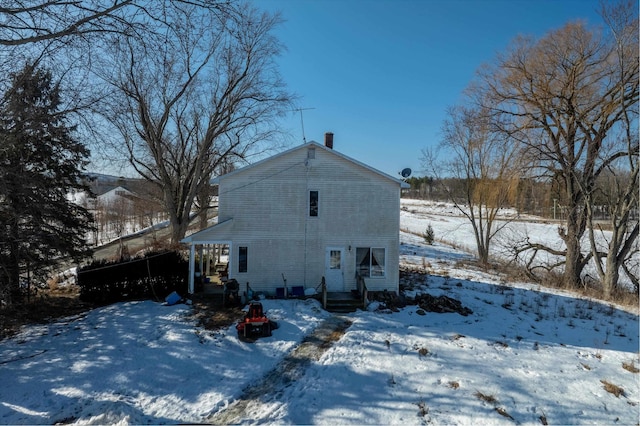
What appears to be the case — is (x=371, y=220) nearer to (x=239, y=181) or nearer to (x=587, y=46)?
(x=239, y=181)

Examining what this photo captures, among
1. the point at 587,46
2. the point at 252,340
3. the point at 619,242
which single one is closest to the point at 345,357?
the point at 252,340

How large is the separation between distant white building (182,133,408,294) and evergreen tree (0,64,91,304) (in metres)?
5.09

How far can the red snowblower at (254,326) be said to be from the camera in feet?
29.9

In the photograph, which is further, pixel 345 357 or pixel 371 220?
pixel 371 220

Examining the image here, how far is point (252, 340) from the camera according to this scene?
8992 mm

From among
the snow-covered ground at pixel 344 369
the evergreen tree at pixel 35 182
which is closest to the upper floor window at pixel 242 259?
the snow-covered ground at pixel 344 369

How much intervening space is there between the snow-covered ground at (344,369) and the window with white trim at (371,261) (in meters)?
2.09

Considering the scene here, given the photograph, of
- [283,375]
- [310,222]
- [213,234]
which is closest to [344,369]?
[283,375]

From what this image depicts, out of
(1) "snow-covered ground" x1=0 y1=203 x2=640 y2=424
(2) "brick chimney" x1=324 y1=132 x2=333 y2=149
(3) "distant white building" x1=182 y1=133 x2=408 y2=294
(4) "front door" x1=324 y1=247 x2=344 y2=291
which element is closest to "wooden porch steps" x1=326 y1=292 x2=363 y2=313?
(1) "snow-covered ground" x1=0 y1=203 x2=640 y2=424

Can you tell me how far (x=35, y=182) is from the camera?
29.7ft

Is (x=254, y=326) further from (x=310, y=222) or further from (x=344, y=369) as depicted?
(x=310, y=222)

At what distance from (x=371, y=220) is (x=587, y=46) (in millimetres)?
12309

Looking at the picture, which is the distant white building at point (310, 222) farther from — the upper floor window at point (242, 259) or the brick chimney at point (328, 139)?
the brick chimney at point (328, 139)

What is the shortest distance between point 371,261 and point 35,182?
11731 millimetres
